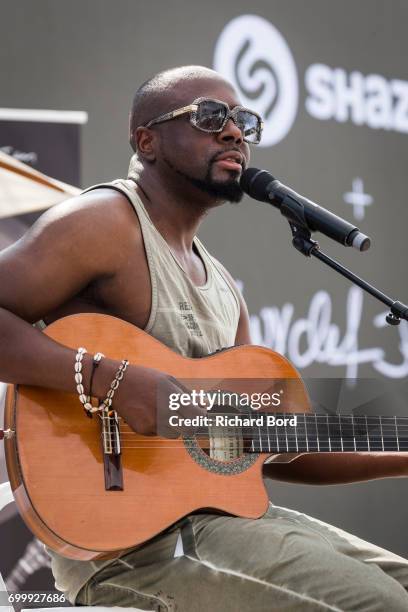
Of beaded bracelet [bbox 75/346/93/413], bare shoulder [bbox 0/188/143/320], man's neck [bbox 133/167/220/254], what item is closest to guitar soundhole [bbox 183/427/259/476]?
beaded bracelet [bbox 75/346/93/413]

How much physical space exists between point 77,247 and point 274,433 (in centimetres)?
63

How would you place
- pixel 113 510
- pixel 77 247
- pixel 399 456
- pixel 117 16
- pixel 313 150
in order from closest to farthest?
1. pixel 113 510
2. pixel 77 247
3. pixel 399 456
4. pixel 117 16
5. pixel 313 150

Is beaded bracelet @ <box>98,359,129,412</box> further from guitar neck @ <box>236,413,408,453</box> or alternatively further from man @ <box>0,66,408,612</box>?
guitar neck @ <box>236,413,408,453</box>

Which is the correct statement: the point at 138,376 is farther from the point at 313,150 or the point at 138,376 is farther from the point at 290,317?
the point at 313,150

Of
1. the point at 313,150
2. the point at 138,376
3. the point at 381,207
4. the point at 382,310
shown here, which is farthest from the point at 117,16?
the point at 138,376

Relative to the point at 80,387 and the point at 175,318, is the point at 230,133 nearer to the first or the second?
the point at 175,318

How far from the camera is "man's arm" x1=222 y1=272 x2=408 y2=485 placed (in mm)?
2371

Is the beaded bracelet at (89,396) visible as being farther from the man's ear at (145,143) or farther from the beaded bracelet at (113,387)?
the man's ear at (145,143)

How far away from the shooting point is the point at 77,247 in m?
2.08

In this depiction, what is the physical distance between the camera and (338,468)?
7.97 ft

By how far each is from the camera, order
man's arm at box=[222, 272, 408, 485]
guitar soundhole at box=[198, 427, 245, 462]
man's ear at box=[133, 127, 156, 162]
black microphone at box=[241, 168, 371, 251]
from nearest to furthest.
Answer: black microphone at box=[241, 168, 371, 251] → guitar soundhole at box=[198, 427, 245, 462] → man's arm at box=[222, 272, 408, 485] → man's ear at box=[133, 127, 156, 162]

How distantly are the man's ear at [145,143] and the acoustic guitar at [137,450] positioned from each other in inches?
23.8
